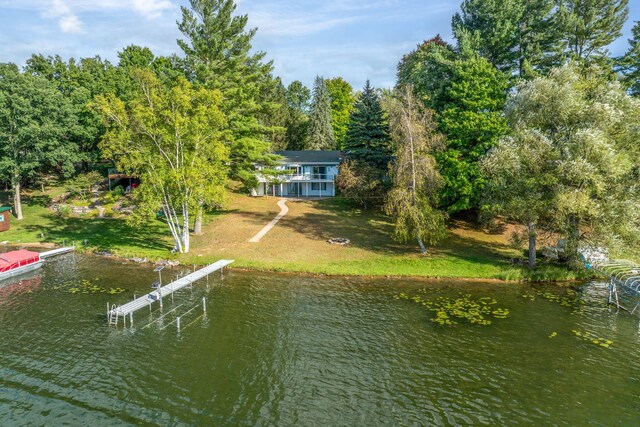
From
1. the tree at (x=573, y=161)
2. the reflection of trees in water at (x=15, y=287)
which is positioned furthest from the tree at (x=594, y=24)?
the reflection of trees in water at (x=15, y=287)

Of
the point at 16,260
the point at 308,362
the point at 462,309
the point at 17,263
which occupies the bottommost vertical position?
the point at 308,362

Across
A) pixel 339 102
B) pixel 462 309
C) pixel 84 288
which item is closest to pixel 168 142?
pixel 84 288

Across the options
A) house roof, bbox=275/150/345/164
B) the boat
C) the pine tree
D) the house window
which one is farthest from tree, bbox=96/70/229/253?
the house window

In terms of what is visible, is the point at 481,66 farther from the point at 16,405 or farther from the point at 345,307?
the point at 16,405

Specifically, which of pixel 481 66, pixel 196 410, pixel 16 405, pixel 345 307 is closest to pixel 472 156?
pixel 481 66

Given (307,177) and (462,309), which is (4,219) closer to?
(307,177)

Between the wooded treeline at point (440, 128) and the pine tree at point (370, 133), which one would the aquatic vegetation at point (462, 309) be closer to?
the wooded treeline at point (440, 128)
